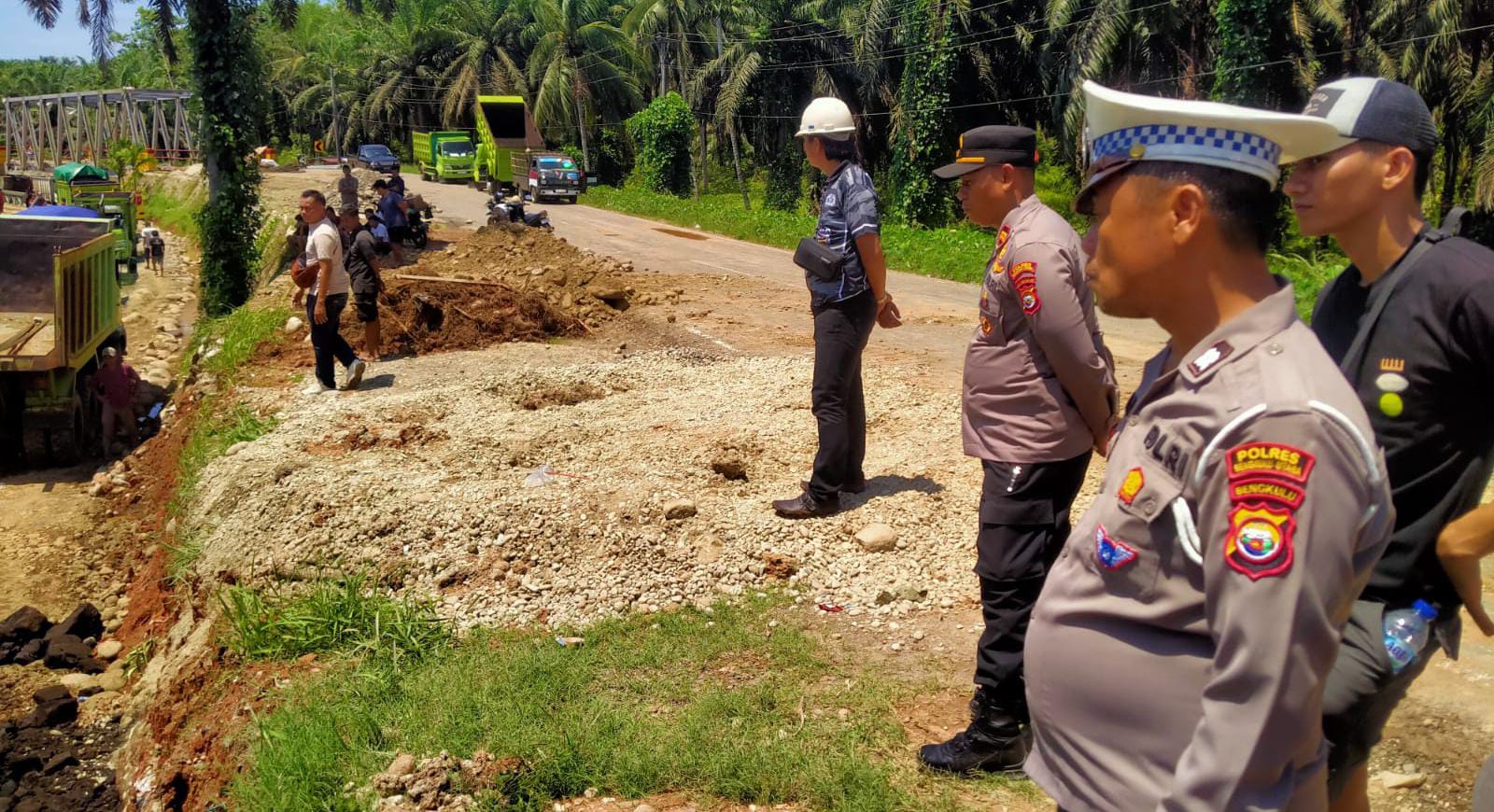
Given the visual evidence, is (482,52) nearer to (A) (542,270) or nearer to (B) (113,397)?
(A) (542,270)

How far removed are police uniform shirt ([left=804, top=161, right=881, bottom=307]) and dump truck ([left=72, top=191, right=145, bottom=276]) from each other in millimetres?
20729

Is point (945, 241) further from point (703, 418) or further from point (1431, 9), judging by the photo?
point (703, 418)

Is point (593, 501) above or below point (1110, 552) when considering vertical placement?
below

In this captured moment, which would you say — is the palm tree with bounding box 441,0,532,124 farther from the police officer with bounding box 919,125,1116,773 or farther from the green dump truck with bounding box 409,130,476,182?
the police officer with bounding box 919,125,1116,773

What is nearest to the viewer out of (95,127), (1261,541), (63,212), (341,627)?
(1261,541)

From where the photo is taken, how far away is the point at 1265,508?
57.5 inches

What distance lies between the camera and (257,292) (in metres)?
16.9

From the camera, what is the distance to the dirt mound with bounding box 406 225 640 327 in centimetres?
1379

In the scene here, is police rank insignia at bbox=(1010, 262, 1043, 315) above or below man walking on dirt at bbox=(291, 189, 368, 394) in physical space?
above

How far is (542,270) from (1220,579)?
1469cm

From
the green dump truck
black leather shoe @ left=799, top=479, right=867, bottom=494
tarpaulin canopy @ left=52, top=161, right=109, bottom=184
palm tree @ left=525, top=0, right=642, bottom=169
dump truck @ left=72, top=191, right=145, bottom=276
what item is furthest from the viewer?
palm tree @ left=525, top=0, right=642, bottom=169

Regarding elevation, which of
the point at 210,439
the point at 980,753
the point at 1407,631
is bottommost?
the point at 210,439

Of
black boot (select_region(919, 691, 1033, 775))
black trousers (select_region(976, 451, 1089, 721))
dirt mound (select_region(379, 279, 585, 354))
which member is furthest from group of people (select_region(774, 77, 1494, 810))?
dirt mound (select_region(379, 279, 585, 354))

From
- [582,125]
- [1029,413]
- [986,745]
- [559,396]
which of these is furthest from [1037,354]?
[582,125]
